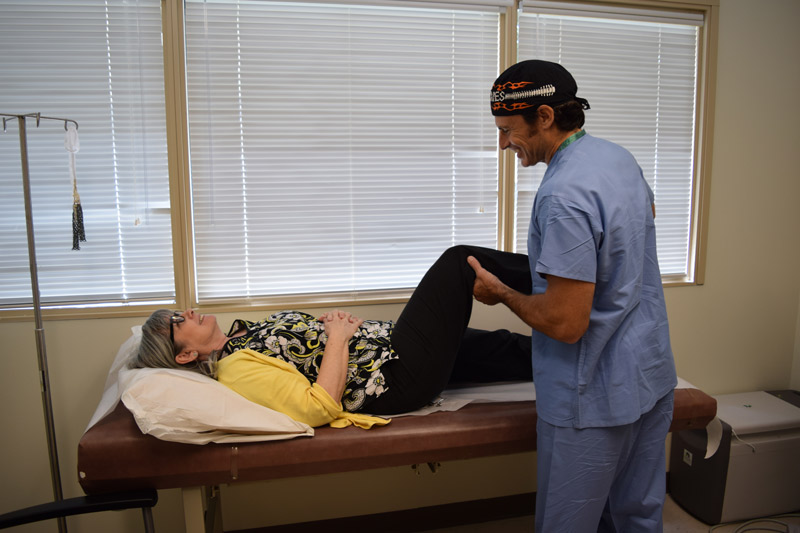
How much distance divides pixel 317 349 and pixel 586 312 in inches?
35.6

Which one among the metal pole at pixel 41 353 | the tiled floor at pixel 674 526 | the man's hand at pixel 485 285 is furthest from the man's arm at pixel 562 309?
the metal pole at pixel 41 353

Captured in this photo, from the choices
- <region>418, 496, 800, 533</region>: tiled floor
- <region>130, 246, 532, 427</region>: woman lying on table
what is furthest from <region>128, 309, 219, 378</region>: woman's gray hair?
<region>418, 496, 800, 533</region>: tiled floor

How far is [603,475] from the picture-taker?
1310 millimetres

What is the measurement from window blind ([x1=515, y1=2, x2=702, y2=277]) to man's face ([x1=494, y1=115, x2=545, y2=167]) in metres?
0.93

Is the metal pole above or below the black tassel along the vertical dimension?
below

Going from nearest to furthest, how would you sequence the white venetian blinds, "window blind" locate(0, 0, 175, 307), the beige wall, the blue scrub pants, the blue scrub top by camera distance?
the blue scrub top, the blue scrub pants, "window blind" locate(0, 0, 175, 307), the white venetian blinds, the beige wall

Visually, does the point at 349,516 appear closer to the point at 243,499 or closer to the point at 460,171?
the point at 243,499

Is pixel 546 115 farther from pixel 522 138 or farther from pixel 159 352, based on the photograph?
pixel 159 352

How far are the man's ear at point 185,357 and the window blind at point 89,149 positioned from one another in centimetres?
52

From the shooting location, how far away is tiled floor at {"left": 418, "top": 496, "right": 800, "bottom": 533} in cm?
223

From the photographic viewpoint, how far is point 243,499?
2145 mm

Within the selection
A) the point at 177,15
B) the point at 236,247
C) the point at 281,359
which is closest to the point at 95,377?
the point at 236,247

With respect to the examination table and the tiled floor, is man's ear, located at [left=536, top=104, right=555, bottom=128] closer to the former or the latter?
the examination table

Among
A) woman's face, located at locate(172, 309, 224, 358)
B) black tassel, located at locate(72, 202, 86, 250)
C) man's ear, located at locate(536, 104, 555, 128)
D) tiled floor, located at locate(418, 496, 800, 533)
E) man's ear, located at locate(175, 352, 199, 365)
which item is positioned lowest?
tiled floor, located at locate(418, 496, 800, 533)
